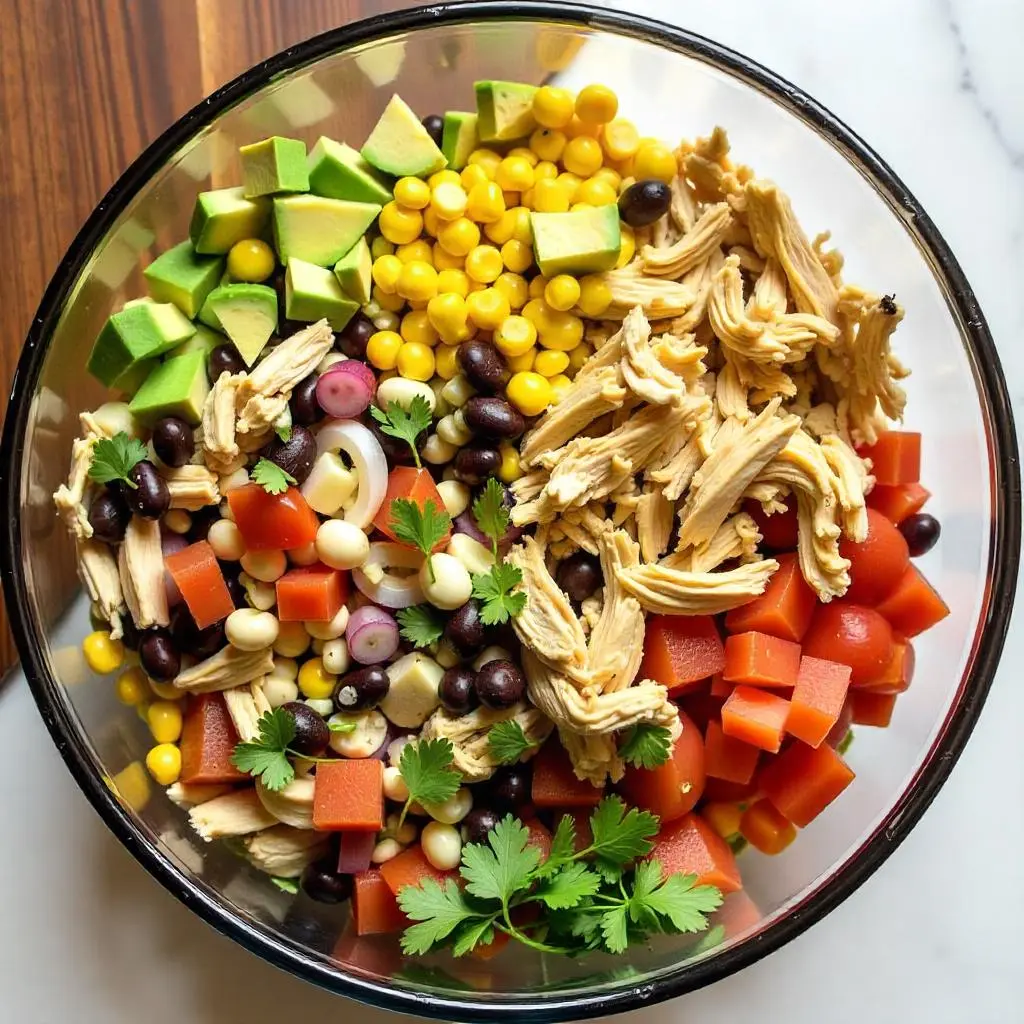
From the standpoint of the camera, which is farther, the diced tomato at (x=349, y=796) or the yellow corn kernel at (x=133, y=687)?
the yellow corn kernel at (x=133, y=687)

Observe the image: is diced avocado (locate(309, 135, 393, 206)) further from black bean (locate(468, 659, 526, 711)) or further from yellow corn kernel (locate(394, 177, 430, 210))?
black bean (locate(468, 659, 526, 711))

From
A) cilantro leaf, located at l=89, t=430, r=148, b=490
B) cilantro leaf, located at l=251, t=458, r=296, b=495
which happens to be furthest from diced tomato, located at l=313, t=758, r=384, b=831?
cilantro leaf, located at l=89, t=430, r=148, b=490

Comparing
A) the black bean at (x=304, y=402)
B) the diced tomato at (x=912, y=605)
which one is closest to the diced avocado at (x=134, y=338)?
the black bean at (x=304, y=402)

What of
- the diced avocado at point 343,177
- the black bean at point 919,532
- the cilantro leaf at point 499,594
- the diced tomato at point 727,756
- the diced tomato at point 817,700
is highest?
the diced avocado at point 343,177

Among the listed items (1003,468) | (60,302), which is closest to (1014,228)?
(1003,468)

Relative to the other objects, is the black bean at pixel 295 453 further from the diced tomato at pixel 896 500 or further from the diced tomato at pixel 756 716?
the diced tomato at pixel 896 500
